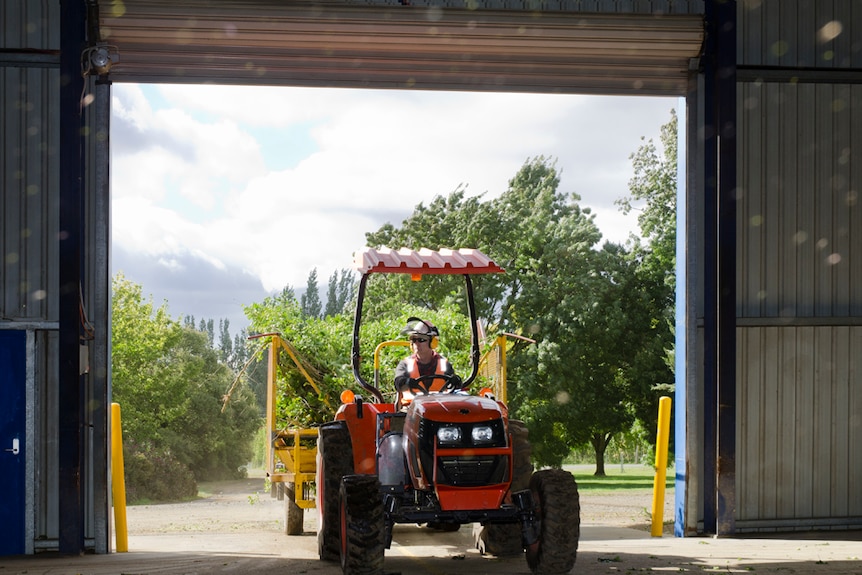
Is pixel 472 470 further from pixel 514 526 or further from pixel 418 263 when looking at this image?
pixel 418 263

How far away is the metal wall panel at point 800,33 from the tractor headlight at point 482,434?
19.5 feet

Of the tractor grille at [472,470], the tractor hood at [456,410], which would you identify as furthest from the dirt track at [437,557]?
the tractor hood at [456,410]

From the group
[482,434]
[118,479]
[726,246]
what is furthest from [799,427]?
[118,479]

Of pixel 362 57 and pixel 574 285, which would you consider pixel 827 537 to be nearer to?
pixel 362 57

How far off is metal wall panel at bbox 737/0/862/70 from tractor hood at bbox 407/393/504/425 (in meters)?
5.79

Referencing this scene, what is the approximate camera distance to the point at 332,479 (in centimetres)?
851

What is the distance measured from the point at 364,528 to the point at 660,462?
5.21 meters

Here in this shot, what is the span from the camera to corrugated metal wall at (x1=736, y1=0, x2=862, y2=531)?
11641 millimetres

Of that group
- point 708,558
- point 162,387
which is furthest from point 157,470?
point 708,558

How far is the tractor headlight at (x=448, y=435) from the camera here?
762cm

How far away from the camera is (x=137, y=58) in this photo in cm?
1108

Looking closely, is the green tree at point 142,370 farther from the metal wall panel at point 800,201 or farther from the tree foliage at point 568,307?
the metal wall panel at point 800,201

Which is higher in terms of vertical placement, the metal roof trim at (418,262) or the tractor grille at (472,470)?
the metal roof trim at (418,262)

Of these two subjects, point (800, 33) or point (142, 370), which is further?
point (142, 370)
